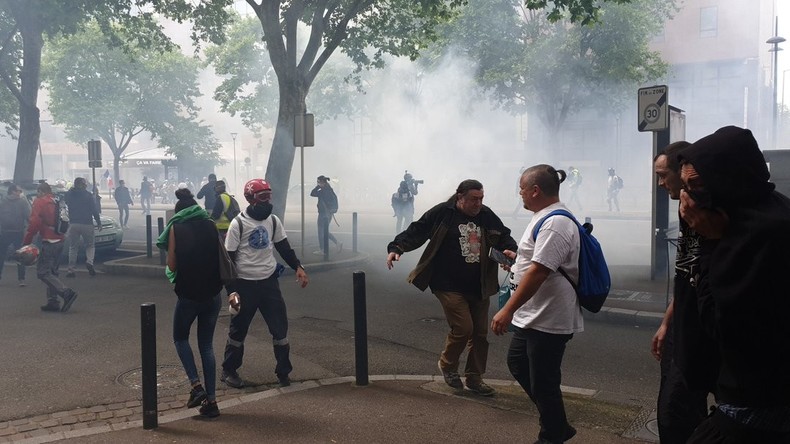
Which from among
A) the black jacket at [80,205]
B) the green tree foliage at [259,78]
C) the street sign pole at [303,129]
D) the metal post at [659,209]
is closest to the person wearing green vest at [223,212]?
the street sign pole at [303,129]

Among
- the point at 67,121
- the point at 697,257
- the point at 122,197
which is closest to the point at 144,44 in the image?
the point at 122,197

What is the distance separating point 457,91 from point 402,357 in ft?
108

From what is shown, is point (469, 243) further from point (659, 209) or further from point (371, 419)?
point (659, 209)

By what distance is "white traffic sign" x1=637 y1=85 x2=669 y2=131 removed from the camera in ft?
31.6

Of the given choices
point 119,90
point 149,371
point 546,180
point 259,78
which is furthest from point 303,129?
point 119,90

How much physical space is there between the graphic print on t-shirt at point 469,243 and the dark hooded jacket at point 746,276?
330cm

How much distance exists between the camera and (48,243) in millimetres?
9438

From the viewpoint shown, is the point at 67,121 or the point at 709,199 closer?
the point at 709,199

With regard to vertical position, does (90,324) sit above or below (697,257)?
below

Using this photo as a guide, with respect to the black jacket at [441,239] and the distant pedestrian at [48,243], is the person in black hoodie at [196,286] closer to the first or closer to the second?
the black jacket at [441,239]

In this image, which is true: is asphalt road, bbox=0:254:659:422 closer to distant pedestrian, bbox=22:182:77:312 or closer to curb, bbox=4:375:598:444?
curb, bbox=4:375:598:444

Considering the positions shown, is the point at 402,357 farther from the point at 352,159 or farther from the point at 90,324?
the point at 352,159

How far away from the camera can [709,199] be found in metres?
2.15

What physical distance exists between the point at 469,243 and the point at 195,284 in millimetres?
2025
